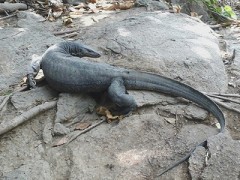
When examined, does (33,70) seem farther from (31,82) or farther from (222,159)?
(222,159)

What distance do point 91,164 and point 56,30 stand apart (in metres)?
3.98

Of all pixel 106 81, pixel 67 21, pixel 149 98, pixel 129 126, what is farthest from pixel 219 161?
pixel 67 21

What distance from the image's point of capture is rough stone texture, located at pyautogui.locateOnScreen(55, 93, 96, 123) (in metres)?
4.18

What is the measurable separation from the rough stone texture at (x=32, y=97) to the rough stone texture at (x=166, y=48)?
1.03m

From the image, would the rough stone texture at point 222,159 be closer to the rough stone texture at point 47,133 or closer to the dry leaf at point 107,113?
the dry leaf at point 107,113

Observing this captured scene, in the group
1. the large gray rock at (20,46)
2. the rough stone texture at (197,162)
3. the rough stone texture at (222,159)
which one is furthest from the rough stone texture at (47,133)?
the rough stone texture at (222,159)

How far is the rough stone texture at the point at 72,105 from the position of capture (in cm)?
418

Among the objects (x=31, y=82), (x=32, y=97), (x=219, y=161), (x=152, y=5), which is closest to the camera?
(x=219, y=161)

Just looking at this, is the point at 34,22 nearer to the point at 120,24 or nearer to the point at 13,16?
the point at 13,16

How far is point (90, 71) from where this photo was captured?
440 centimetres

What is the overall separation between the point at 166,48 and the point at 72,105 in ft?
6.25

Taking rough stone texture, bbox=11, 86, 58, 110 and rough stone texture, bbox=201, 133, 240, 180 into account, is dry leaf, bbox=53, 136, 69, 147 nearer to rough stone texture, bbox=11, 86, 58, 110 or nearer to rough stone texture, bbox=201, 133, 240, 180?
rough stone texture, bbox=11, 86, 58, 110

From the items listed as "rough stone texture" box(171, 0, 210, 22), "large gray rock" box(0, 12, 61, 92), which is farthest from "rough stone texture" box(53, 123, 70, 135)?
"rough stone texture" box(171, 0, 210, 22)

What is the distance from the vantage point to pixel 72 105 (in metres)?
4.32
